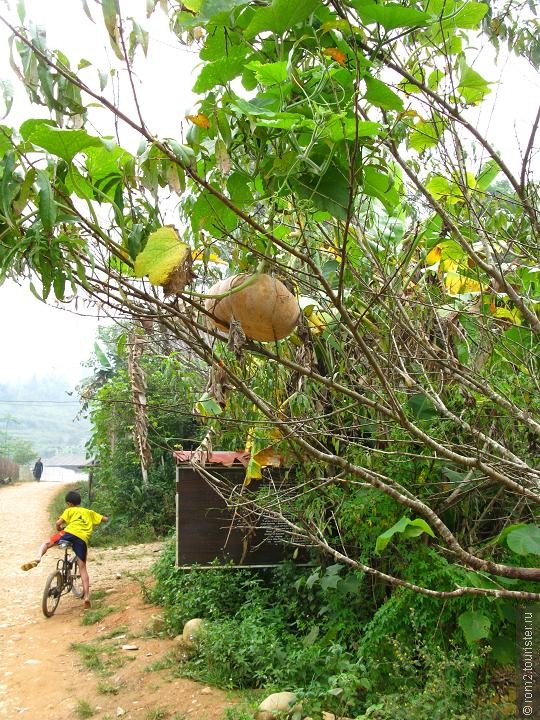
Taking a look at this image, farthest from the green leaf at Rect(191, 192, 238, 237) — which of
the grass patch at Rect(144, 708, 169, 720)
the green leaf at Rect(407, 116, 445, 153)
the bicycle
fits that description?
the bicycle

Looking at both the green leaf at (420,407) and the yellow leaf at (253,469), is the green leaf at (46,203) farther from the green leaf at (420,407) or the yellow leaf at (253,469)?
the yellow leaf at (253,469)

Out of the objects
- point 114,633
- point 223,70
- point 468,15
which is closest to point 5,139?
point 223,70

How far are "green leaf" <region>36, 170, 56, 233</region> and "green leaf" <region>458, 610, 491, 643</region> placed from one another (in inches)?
124

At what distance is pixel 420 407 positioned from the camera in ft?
12.1

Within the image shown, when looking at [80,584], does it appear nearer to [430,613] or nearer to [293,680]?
[293,680]

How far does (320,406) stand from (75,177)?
261cm

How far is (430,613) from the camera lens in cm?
394

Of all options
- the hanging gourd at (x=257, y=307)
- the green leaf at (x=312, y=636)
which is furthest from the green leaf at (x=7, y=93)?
the green leaf at (x=312, y=636)

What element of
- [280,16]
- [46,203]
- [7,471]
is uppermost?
[280,16]

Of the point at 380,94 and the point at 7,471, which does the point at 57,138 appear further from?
the point at 7,471

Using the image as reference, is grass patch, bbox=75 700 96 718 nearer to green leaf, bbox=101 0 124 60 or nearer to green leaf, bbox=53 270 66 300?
green leaf, bbox=53 270 66 300

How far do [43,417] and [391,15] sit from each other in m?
79.7

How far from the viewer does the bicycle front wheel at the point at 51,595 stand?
284 inches

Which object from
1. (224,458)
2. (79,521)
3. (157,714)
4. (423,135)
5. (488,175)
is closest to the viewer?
(423,135)
